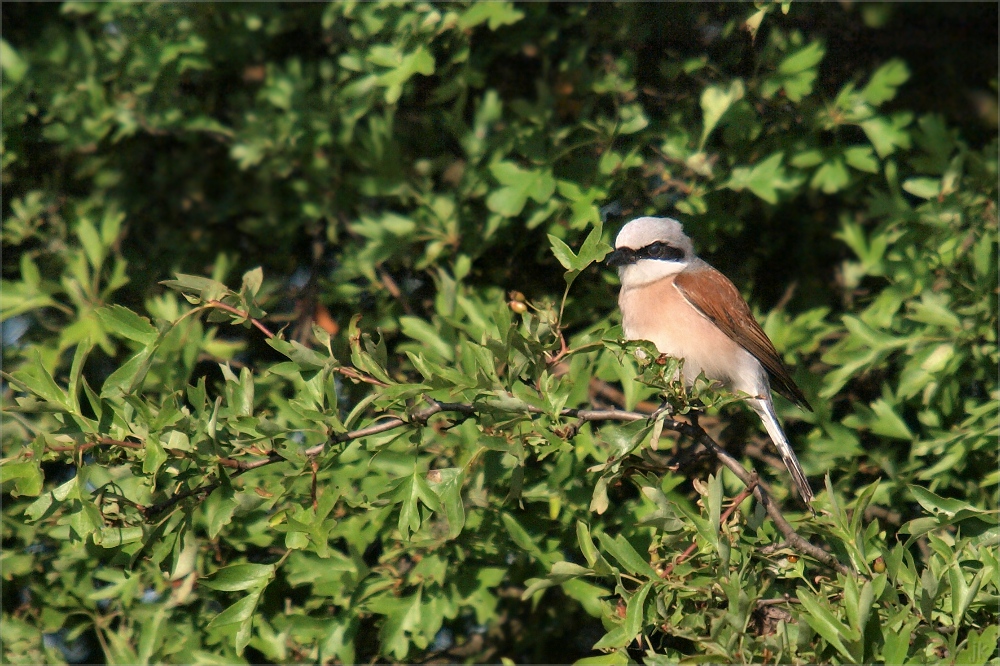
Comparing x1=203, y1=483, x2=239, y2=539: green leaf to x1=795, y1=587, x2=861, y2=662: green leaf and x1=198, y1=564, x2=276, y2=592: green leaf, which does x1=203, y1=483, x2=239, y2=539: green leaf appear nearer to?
x1=198, y1=564, x2=276, y2=592: green leaf

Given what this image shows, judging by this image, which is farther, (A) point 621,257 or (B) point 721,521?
(A) point 621,257

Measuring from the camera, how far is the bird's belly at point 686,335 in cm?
367

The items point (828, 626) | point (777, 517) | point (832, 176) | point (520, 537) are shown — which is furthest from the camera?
point (832, 176)

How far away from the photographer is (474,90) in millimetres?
4281

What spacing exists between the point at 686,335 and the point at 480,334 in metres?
1.16

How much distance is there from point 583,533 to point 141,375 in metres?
1.19

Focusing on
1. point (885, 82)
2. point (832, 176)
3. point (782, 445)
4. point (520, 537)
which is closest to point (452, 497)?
point (520, 537)

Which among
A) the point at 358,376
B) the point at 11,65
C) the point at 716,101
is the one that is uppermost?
the point at 11,65

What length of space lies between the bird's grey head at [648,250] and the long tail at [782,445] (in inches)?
27.2

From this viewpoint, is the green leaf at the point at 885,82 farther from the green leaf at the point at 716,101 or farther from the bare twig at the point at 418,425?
the bare twig at the point at 418,425

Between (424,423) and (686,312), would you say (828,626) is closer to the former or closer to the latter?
(424,423)

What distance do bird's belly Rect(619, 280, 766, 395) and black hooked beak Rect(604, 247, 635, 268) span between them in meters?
0.16

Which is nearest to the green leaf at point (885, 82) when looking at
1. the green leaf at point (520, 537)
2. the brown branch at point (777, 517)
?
the brown branch at point (777, 517)

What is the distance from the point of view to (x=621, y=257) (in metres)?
3.54
